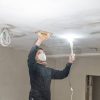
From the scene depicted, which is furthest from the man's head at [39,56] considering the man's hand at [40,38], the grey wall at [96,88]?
the grey wall at [96,88]

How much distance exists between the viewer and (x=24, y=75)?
4797mm

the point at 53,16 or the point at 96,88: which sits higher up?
the point at 53,16

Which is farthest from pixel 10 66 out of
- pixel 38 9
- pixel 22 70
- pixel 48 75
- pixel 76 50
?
pixel 38 9

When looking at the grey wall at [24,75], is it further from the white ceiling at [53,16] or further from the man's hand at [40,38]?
the man's hand at [40,38]

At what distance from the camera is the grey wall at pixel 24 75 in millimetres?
4383

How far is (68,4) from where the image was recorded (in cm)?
195

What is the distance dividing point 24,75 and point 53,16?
268cm

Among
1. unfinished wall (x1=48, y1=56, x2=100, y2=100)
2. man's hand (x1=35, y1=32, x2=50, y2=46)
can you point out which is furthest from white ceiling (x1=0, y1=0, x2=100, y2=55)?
unfinished wall (x1=48, y1=56, x2=100, y2=100)

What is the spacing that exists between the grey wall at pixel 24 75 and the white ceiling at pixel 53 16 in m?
1.42

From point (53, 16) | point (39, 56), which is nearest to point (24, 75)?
point (39, 56)

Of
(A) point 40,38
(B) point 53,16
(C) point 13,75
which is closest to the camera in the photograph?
(B) point 53,16

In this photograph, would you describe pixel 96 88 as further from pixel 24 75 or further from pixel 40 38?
pixel 40 38

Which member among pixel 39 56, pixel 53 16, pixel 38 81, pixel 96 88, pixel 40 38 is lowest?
pixel 96 88

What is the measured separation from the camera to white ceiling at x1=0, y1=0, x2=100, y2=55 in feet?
6.44
